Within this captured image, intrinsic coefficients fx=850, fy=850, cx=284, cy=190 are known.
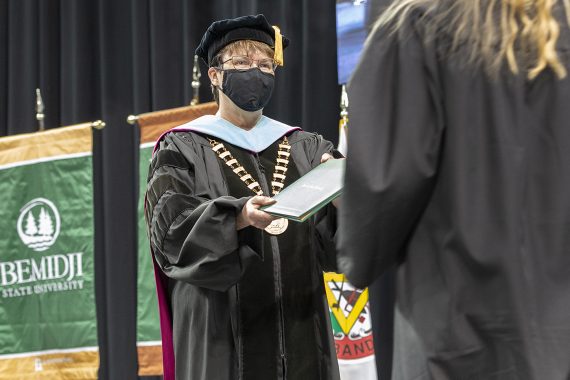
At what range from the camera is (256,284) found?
9.62ft

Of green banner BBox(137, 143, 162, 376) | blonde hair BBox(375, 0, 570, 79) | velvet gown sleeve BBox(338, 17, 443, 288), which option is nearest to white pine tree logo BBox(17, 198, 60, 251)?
green banner BBox(137, 143, 162, 376)

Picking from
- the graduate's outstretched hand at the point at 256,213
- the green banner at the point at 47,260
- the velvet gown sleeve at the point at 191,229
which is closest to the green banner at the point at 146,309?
the green banner at the point at 47,260

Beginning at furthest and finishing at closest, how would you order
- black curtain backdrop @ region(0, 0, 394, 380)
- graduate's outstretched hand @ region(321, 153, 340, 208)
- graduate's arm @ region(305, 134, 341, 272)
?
black curtain backdrop @ region(0, 0, 394, 380) < graduate's arm @ region(305, 134, 341, 272) < graduate's outstretched hand @ region(321, 153, 340, 208)

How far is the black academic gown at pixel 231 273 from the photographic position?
2.77 m

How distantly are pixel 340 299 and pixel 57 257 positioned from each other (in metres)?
2.09

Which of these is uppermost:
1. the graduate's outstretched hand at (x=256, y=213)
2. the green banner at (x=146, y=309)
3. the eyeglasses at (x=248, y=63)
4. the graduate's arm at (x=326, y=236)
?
the eyeglasses at (x=248, y=63)

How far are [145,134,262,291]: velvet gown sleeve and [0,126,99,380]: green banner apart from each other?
269 cm

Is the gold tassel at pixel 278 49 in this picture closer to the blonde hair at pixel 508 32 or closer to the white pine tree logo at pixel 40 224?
the blonde hair at pixel 508 32

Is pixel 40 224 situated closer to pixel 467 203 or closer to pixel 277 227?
pixel 277 227

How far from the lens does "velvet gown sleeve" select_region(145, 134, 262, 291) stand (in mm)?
2744

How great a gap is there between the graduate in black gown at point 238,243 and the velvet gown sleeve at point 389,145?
0.99 metres

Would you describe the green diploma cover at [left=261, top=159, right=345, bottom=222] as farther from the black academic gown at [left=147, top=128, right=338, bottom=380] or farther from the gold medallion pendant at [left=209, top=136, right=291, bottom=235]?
the gold medallion pendant at [left=209, top=136, right=291, bottom=235]

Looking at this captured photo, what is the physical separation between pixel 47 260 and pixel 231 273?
3222 mm

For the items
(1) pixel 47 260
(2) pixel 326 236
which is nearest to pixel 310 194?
(2) pixel 326 236
